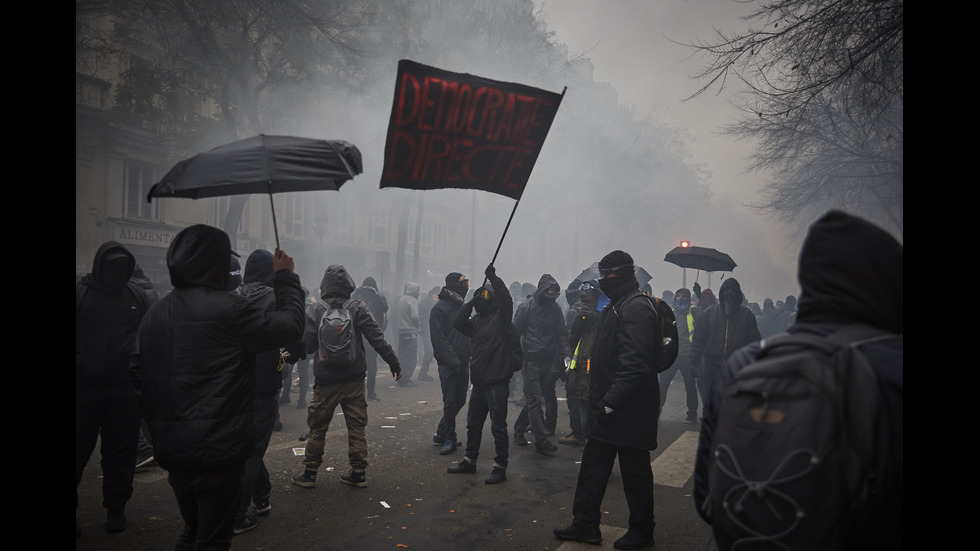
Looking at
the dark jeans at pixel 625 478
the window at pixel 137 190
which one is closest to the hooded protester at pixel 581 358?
the dark jeans at pixel 625 478

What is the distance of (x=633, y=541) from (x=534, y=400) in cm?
357

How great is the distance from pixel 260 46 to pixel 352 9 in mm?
3880

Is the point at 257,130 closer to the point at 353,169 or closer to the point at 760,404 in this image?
the point at 353,169

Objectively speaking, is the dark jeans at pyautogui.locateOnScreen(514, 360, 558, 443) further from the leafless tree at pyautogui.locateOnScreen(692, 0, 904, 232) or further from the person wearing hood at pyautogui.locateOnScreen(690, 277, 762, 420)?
the leafless tree at pyautogui.locateOnScreen(692, 0, 904, 232)

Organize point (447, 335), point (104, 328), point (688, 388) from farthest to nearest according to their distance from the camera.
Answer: point (688, 388), point (447, 335), point (104, 328)

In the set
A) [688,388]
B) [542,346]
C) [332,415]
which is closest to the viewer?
[332,415]

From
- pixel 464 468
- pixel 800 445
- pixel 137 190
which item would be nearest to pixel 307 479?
pixel 464 468

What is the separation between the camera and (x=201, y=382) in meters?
3.39

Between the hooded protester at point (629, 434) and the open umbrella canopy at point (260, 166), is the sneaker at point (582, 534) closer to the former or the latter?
the hooded protester at point (629, 434)

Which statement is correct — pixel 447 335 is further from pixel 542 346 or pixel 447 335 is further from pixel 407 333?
pixel 407 333

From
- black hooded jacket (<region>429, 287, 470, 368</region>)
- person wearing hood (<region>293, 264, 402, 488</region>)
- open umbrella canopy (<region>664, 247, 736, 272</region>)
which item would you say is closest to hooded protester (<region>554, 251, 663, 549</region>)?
person wearing hood (<region>293, 264, 402, 488</region>)

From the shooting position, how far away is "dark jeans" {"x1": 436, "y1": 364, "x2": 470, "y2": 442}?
799 centimetres

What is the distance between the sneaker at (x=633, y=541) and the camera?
4.77 metres

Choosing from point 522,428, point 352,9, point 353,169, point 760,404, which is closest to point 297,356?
point 353,169
